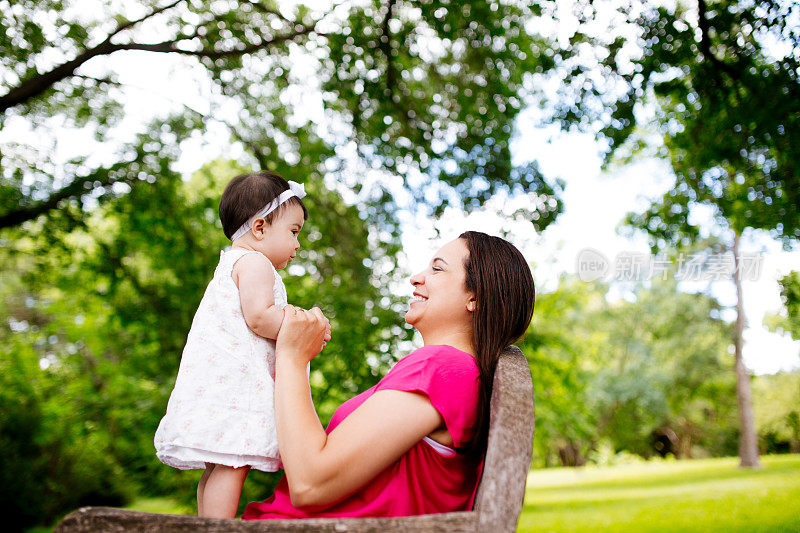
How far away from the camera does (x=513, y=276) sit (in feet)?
6.26

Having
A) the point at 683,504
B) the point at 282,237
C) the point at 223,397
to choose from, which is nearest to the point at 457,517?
the point at 223,397

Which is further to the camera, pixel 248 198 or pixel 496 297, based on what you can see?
pixel 248 198

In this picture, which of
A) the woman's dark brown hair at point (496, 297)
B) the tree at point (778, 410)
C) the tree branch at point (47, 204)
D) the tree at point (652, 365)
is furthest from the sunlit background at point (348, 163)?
the tree at point (778, 410)

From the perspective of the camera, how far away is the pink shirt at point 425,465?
1.61 m

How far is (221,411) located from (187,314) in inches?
288

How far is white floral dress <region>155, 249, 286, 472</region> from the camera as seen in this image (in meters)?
1.86

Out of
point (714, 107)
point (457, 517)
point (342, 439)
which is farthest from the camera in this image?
point (714, 107)

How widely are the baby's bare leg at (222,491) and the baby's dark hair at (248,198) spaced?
85 centimetres

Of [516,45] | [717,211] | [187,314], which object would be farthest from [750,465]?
[187,314]

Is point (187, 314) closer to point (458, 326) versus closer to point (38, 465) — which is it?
point (38, 465)

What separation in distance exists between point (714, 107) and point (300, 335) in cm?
556

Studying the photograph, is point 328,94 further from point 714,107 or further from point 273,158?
point 714,107

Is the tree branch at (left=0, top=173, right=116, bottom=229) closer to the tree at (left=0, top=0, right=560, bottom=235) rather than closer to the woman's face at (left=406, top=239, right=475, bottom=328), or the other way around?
the tree at (left=0, top=0, right=560, bottom=235)

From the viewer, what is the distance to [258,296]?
6.35ft
